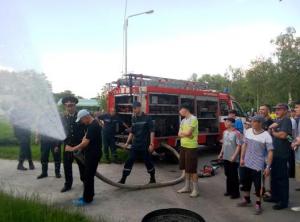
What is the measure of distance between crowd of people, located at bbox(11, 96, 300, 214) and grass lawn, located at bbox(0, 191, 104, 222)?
2.04 m

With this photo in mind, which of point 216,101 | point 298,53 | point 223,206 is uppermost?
point 298,53

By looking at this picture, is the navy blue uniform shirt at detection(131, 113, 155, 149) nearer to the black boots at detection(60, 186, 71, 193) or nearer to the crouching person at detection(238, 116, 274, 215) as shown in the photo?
the black boots at detection(60, 186, 71, 193)

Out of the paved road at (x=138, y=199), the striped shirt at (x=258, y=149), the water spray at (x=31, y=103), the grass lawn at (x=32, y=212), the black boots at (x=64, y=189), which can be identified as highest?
the water spray at (x=31, y=103)

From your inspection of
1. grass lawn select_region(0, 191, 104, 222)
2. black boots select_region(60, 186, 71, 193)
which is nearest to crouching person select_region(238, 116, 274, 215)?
grass lawn select_region(0, 191, 104, 222)

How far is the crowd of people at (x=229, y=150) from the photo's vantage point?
6578mm

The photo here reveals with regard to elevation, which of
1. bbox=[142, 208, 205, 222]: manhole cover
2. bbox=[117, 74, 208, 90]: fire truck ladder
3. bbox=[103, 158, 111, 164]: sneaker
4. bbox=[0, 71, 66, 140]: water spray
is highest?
bbox=[117, 74, 208, 90]: fire truck ladder

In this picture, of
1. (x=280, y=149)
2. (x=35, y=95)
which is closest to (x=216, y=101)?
(x=35, y=95)

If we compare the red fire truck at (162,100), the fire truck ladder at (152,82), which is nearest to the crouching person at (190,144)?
the red fire truck at (162,100)

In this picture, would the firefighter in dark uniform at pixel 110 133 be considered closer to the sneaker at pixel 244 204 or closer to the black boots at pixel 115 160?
the black boots at pixel 115 160

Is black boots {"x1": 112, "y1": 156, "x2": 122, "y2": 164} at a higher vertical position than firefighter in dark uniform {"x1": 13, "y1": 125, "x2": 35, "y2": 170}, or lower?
lower

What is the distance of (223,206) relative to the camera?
704 cm

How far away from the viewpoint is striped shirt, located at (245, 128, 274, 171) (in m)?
6.47

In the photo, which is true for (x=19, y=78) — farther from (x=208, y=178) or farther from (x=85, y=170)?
(x=208, y=178)

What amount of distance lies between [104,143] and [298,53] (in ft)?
85.7
